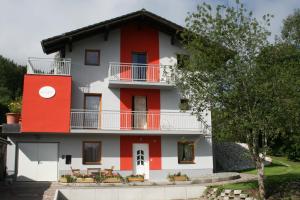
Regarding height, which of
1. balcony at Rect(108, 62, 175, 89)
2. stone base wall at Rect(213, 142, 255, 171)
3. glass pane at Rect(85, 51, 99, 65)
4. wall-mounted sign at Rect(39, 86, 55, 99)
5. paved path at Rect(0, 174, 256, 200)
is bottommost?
paved path at Rect(0, 174, 256, 200)

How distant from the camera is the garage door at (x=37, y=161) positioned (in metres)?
21.6

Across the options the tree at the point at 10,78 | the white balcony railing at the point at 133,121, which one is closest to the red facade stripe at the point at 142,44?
the white balcony railing at the point at 133,121

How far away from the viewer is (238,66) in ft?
52.6

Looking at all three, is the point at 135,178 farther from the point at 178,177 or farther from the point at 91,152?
the point at 91,152

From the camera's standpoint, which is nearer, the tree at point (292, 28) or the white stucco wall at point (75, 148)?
the white stucco wall at point (75, 148)

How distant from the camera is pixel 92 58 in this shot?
2373cm

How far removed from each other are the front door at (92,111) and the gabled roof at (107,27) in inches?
137

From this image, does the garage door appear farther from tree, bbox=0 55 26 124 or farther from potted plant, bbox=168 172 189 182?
tree, bbox=0 55 26 124

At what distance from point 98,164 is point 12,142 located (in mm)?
4981

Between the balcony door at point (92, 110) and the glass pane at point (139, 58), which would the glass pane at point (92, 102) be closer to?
the balcony door at point (92, 110)

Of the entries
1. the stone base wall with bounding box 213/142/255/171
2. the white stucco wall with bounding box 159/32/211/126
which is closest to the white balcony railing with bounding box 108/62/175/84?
the white stucco wall with bounding box 159/32/211/126

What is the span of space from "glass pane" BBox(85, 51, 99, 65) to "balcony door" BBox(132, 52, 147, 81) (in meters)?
2.26

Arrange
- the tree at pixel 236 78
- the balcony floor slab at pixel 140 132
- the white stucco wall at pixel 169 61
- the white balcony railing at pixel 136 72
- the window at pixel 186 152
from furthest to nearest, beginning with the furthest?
the white stucco wall at pixel 169 61, the window at pixel 186 152, the white balcony railing at pixel 136 72, the balcony floor slab at pixel 140 132, the tree at pixel 236 78

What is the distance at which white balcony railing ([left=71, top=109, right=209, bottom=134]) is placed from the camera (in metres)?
22.3
